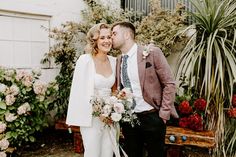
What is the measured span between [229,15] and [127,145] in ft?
7.76

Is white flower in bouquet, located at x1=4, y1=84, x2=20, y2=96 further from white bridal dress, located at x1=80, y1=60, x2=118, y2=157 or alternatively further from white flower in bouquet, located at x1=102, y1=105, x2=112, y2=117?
white flower in bouquet, located at x1=102, y1=105, x2=112, y2=117

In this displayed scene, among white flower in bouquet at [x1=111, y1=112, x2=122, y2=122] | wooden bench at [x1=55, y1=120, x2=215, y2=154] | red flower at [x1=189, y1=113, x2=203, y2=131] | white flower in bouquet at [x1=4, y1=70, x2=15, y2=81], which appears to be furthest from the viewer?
white flower in bouquet at [x1=4, y1=70, x2=15, y2=81]

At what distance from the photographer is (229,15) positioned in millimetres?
4965

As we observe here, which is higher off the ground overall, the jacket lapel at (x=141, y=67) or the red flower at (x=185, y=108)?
the jacket lapel at (x=141, y=67)

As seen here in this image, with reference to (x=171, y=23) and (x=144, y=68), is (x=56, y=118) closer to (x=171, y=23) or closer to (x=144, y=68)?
(x=171, y=23)

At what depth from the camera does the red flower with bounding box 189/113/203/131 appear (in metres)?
4.69

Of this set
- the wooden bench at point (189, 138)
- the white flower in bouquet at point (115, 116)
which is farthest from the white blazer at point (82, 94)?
the wooden bench at point (189, 138)

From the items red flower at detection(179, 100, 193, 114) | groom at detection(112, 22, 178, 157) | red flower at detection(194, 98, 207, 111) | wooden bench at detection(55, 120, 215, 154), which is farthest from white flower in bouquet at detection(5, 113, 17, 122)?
red flower at detection(194, 98, 207, 111)

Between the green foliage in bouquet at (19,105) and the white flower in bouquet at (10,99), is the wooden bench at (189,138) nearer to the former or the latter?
the green foliage in bouquet at (19,105)

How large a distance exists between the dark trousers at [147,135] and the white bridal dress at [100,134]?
163 mm

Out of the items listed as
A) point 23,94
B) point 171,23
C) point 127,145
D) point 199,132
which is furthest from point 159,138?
point 171,23

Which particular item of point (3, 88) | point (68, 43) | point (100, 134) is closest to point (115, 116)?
point (100, 134)

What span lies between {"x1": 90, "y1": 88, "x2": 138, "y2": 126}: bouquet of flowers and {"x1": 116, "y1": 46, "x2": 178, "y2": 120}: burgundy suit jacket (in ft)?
0.64

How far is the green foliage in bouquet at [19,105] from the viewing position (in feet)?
15.5
